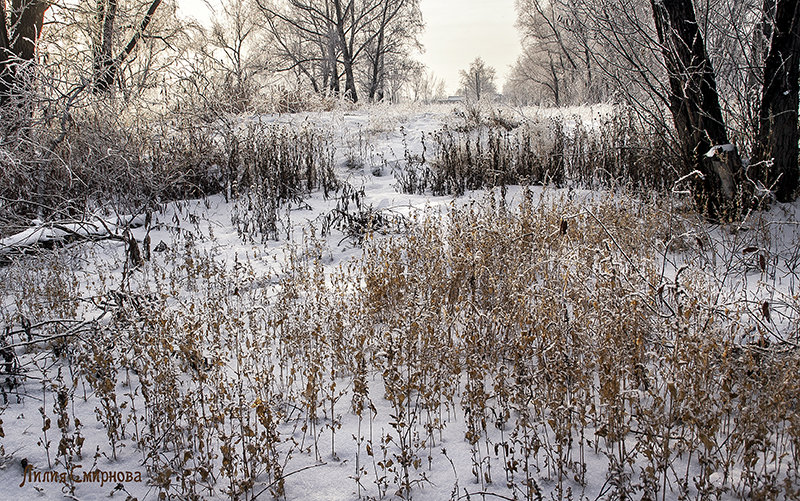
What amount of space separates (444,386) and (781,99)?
5.25 metres

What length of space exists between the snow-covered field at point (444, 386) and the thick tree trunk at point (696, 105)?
22.1 inches

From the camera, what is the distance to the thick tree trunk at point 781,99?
18.3ft

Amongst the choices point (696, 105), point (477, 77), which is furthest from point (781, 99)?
point (477, 77)

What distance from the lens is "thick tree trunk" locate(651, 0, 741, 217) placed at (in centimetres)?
563

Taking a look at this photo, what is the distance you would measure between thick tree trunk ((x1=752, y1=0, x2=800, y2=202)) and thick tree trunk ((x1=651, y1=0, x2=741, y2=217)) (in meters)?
0.35

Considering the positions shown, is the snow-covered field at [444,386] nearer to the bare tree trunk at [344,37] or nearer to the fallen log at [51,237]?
the fallen log at [51,237]

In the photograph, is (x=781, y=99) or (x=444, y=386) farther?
(x=781, y=99)

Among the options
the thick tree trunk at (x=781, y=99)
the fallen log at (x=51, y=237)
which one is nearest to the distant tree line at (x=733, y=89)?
the thick tree trunk at (x=781, y=99)

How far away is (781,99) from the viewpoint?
571cm

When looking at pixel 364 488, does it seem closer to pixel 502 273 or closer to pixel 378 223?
pixel 502 273

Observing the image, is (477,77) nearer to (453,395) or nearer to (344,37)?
(344,37)

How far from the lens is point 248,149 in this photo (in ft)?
30.5

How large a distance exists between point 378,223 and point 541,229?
2482mm

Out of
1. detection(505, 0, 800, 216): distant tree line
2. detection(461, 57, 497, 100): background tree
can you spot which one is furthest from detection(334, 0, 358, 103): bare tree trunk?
detection(461, 57, 497, 100): background tree
